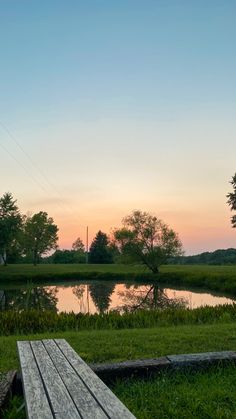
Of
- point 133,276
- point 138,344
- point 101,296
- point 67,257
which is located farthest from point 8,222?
point 67,257

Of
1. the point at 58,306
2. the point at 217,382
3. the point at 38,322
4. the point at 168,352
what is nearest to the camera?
the point at 217,382

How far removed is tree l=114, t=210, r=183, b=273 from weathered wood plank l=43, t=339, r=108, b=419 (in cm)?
4377

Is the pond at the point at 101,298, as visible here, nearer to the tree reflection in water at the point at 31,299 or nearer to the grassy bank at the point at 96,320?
the tree reflection in water at the point at 31,299

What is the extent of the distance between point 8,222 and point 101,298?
21758mm

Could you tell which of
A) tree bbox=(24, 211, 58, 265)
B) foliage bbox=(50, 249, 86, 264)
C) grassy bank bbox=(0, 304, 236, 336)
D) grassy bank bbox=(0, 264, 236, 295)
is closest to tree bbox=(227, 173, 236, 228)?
grassy bank bbox=(0, 264, 236, 295)

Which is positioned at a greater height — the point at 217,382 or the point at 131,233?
the point at 131,233

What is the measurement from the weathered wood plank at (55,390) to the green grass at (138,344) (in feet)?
6.46

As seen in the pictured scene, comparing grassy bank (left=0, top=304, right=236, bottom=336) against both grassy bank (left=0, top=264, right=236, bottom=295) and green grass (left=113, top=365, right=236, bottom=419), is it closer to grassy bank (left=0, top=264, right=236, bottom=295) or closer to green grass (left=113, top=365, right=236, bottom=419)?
green grass (left=113, top=365, right=236, bottom=419)

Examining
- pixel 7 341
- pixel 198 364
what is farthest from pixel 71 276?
pixel 198 364

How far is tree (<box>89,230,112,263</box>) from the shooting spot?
77312 millimetres

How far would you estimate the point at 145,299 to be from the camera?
28953 mm

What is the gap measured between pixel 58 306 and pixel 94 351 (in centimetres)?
1805

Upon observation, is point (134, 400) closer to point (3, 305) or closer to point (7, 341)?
point (7, 341)

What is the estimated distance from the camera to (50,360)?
441 centimetres
